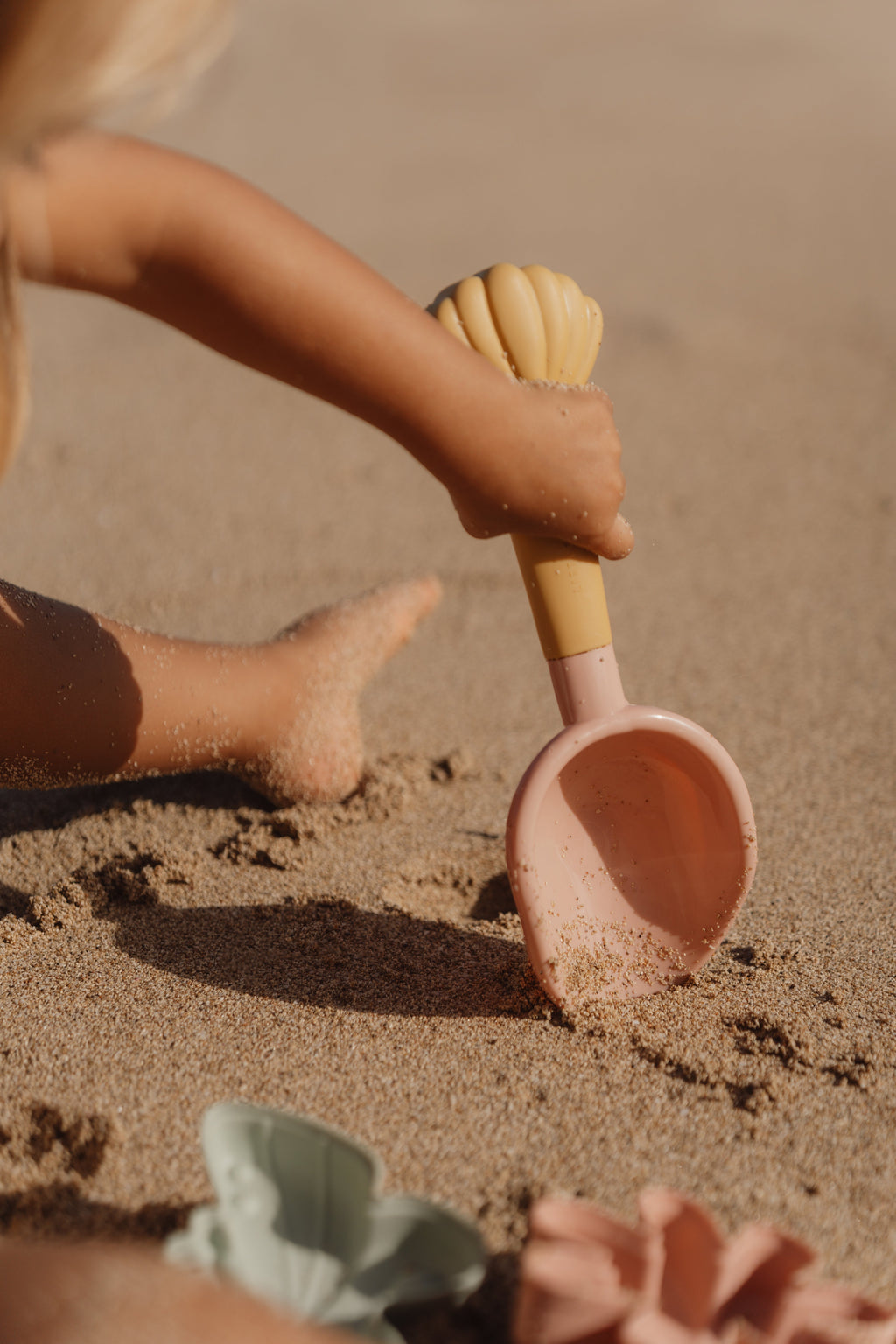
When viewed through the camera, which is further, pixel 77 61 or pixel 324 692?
pixel 324 692

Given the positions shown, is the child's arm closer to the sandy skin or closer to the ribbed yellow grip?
the ribbed yellow grip

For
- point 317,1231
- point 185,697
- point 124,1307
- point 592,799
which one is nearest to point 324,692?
point 185,697

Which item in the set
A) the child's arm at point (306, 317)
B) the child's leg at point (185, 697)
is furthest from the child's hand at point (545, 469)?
the child's leg at point (185, 697)

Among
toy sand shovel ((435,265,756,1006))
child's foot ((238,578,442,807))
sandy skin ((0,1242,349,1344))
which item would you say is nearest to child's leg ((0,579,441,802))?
child's foot ((238,578,442,807))

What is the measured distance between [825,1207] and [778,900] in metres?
0.41

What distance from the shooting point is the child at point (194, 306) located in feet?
2.28

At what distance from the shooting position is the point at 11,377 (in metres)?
0.76

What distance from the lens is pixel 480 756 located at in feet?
4.84

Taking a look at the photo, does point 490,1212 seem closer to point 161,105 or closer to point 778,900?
point 778,900

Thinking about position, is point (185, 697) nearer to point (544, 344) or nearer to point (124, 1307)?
point (544, 344)

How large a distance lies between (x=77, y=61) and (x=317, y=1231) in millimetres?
722

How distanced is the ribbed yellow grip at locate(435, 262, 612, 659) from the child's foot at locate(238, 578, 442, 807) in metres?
0.45

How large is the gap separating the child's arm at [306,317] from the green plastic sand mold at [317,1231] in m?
0.48

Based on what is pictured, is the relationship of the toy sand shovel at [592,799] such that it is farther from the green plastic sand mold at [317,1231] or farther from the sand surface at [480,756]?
the green plastic sand mold at [317,1231]
